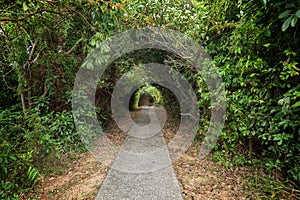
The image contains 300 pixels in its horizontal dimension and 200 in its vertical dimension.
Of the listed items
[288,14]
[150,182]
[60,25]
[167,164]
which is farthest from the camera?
[60,25]

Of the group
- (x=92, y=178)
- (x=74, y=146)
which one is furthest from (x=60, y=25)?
(x=92, y=178)

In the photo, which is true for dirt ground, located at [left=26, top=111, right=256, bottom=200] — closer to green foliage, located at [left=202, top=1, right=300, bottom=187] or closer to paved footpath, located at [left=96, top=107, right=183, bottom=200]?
paved footpath, located at [left=96, top=107, right=183, bottom=200]

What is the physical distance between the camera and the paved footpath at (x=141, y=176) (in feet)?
7.26

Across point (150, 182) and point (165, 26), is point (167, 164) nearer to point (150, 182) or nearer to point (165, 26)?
point (150, 182)

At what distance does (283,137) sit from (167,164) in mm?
2007

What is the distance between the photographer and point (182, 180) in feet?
8.56

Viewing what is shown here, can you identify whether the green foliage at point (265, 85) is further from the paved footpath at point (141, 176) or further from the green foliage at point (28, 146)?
the green foliage at point (28, 146)

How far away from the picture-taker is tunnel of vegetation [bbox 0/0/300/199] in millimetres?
1940

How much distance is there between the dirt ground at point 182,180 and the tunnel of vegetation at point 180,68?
23 cm

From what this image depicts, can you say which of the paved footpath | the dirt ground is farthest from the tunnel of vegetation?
the paved footpath

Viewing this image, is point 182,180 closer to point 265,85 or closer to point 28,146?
point 265,85

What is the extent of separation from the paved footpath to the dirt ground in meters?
0.15

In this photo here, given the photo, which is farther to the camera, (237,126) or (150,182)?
(237,126)

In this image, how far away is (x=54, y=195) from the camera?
2236 millimetres
